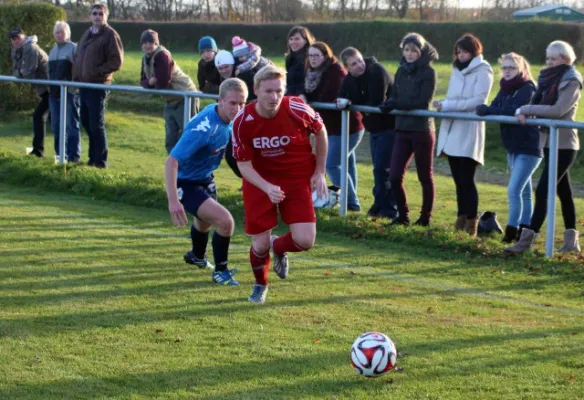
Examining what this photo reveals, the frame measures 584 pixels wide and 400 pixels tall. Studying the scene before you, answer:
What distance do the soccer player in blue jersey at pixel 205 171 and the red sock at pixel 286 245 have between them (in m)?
0.55

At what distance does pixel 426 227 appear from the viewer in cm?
1091

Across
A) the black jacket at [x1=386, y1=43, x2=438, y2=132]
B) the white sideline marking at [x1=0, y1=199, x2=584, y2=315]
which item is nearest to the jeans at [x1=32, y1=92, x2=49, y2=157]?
the white sideline marking at [x1=0, y1=199, x2=584, y2=315]

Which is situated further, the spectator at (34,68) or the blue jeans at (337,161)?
the spectator at (34,68)

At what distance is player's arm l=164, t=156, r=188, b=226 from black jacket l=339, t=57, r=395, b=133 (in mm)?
3786

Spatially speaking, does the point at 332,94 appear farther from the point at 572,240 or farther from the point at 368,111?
the point at 572,240

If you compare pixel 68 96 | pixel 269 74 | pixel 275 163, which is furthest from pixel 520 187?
pixel 68 96

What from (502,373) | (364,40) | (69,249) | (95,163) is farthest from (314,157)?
(364,40)

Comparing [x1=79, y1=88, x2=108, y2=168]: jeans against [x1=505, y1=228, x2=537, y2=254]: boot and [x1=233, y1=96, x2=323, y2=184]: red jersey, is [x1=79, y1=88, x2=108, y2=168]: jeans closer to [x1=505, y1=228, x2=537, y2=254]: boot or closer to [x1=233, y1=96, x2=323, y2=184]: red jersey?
[x1=505, y1=228, x2=537, y2=254]: boot

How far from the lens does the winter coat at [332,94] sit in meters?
12.1

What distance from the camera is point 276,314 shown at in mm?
7723

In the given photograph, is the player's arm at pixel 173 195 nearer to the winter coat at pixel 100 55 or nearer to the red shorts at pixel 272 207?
the red shorts at pixel 272 207

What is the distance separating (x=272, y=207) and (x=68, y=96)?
26.0 ft

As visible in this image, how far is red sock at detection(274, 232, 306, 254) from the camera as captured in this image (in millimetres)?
8172

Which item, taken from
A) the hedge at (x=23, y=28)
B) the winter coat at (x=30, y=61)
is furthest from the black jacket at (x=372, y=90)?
the hedge at (x=23, y=28)
